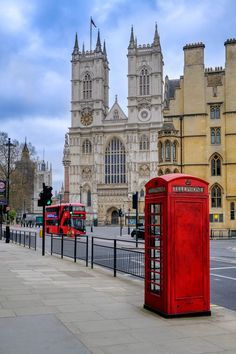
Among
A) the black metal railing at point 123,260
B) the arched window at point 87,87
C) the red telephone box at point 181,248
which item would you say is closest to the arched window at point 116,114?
the arched window at point 87,87

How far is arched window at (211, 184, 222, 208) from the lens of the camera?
4012 centimetres

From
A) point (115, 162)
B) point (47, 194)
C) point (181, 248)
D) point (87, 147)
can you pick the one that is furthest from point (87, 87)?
point (181, 248)

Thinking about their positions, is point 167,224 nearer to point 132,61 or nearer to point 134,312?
point 134,312

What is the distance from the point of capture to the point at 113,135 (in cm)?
9619

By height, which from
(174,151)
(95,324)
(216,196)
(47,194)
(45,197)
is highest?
(174,151)

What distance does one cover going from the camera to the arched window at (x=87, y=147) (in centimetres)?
9668

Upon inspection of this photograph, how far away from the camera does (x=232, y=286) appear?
11.6 m

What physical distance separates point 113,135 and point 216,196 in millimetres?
57530

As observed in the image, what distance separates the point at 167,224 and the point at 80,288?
11.8 ft

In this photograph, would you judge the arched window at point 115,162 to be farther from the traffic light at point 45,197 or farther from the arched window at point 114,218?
the traffic light at point 45,197

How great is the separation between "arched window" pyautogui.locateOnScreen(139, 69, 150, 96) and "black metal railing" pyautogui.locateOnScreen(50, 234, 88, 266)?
77.2 meters

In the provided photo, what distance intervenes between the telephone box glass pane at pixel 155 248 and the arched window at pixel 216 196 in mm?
33035

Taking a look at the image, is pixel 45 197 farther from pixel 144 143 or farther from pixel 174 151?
pixel 144 143

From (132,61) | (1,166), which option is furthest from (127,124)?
(1,166)
